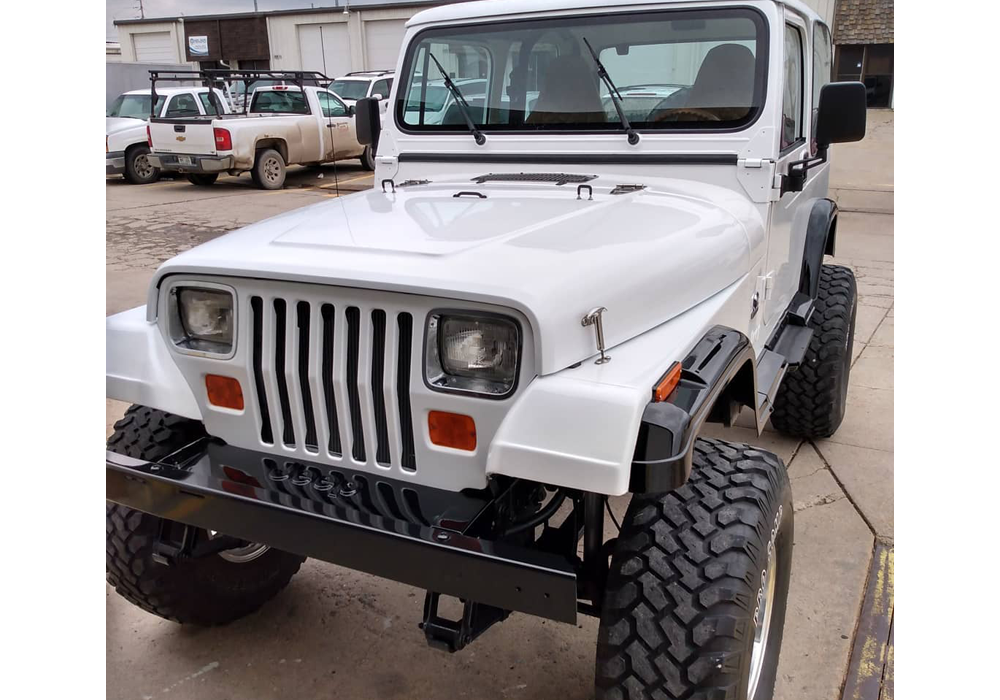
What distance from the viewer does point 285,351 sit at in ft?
6.51

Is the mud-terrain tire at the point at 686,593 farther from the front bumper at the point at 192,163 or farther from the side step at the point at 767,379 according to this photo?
the front bumper at the point at 192,163

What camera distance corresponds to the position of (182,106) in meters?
13.2

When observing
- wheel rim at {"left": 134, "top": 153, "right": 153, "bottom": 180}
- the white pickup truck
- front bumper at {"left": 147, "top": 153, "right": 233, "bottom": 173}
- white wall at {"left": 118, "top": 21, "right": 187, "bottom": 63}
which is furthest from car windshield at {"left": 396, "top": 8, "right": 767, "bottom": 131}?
white wall at {"left": 118, "top": 21, "right": 187, "bottom": 63}

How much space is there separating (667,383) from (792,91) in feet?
6.56

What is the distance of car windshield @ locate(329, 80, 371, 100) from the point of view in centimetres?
1609

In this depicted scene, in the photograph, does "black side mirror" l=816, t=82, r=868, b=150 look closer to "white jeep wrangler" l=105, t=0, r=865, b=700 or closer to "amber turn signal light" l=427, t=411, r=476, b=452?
"white jeep wrangler" l=105, t=0, r=865, b=700

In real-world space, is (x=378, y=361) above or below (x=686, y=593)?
above

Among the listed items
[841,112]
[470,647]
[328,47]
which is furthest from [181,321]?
[328,47]

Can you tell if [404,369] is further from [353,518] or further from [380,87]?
[380,87]

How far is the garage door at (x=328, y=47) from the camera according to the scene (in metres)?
24.6

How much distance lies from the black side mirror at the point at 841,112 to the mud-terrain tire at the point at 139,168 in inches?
529

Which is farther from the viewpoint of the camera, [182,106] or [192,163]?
[182,106]

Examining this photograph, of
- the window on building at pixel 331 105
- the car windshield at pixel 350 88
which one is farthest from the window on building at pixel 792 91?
the car windshield at pixel 350 88

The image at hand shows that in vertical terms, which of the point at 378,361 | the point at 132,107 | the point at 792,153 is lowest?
the point at 378,361
